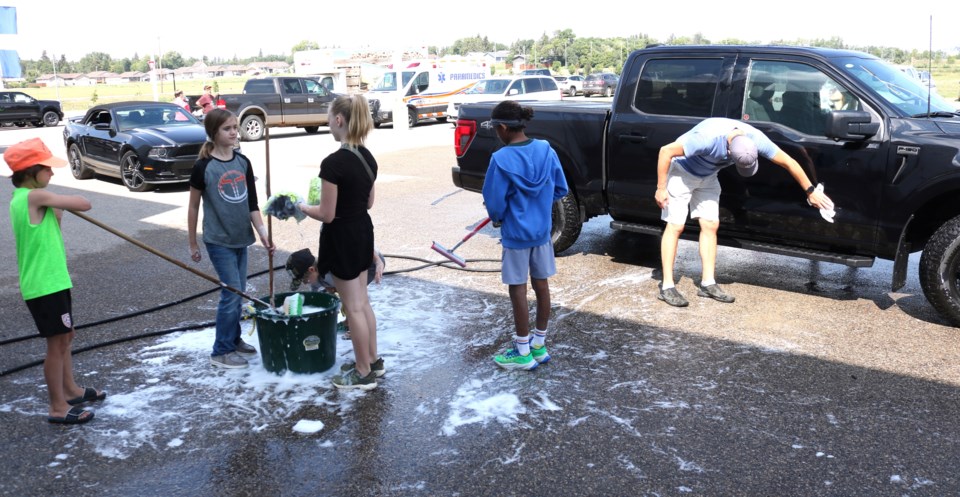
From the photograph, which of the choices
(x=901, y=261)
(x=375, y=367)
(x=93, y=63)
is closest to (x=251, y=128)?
(x=375, y=367)

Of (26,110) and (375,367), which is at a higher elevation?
(26,110)

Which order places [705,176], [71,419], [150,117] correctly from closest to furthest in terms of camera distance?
[71,419], [705,176], [150,117]

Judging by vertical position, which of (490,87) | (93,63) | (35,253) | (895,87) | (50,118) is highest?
(93,63)

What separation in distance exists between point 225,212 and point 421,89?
24.1m

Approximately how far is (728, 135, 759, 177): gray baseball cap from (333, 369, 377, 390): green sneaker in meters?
3.03

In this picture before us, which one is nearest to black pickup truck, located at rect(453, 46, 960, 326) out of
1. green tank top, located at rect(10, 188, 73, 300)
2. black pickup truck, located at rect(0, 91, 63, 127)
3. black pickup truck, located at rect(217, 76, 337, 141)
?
green tank top, located at rect(10, 188, 73, 300)

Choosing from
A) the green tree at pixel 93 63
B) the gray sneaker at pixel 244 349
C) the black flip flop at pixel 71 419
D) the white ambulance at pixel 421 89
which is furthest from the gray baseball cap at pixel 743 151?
the green tree at pixel 93 63

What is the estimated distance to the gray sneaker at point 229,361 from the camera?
493 cm

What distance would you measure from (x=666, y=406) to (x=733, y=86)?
3.19 meters

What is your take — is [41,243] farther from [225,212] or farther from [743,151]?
[743,151]

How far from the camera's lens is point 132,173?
1288 centimetres

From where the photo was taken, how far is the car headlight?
1254 centimetres

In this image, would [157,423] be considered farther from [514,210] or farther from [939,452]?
[939,452]

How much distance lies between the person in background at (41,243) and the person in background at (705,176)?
4001 millimetres
